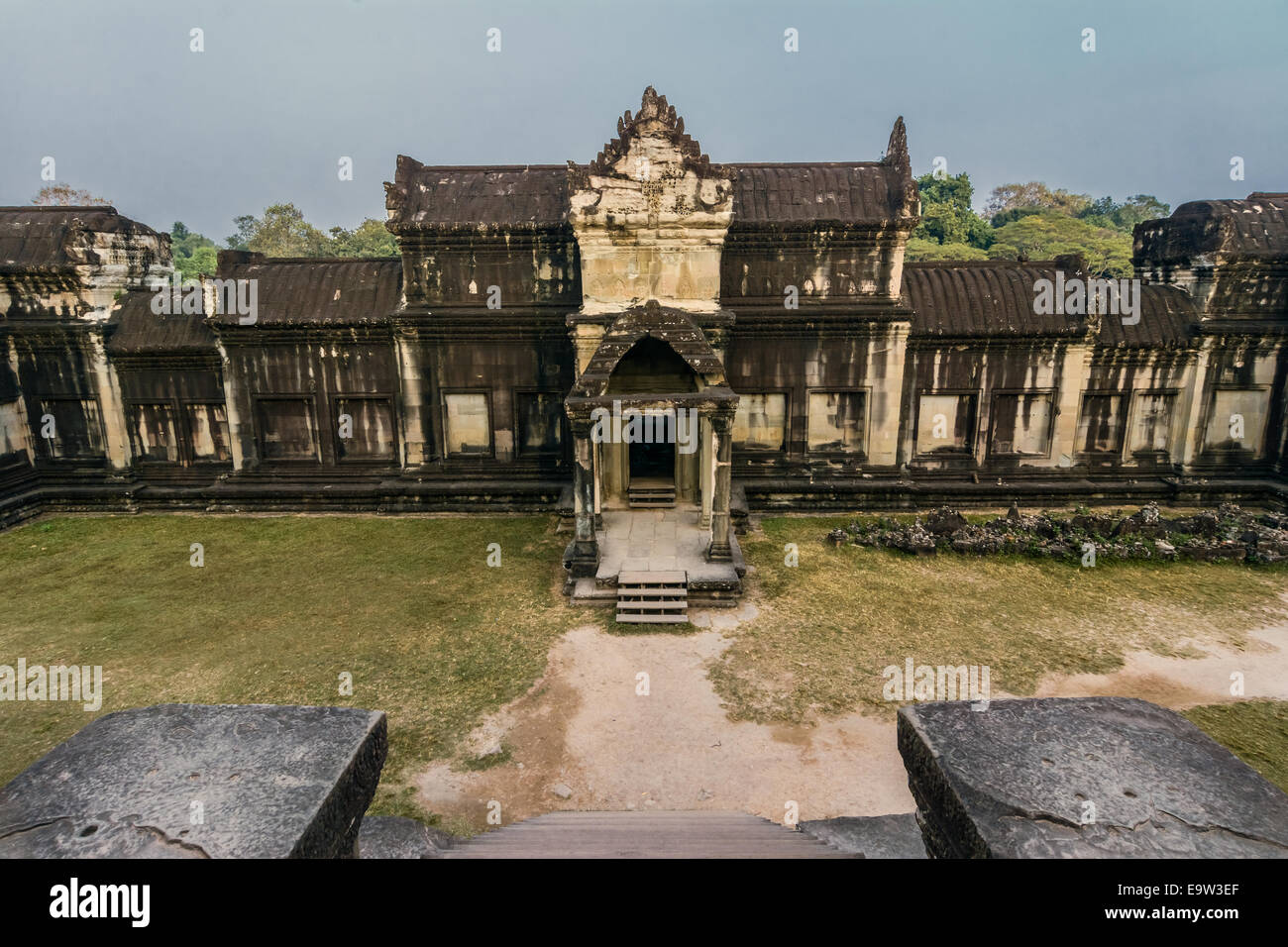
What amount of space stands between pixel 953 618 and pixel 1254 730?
4.41 m

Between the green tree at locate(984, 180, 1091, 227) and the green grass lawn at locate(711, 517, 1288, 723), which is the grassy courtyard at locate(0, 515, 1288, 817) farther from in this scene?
the green tree at locate(984, 180, 1091, 227)

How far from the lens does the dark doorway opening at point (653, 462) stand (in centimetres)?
1910

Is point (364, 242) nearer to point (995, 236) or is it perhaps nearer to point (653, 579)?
point (995, 236)

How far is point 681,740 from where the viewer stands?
9680 millimetres

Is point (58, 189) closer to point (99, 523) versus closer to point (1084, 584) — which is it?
point (99, 523)

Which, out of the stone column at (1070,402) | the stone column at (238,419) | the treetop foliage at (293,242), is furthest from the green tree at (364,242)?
the stone column at (1070,402)

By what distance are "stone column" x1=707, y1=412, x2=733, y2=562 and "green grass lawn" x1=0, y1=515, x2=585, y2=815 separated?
3.18 metres

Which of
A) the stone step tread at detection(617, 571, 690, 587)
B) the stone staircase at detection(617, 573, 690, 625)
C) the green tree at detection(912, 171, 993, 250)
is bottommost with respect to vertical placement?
the stone staircase at detection(617, 573, 690, 625)

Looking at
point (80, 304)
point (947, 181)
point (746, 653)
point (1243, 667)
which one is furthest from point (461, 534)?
point (947, 181)

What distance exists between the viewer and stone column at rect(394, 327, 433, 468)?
19359mm

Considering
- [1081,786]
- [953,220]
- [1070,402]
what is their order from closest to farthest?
[1081,786], [1070,402], [953,220]

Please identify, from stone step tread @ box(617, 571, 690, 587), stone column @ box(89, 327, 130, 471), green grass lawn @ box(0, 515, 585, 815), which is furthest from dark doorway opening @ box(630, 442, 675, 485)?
stone column @ box(89, 327, 130, 471)

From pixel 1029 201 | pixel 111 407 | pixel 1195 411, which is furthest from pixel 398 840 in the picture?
pixel 1029 201

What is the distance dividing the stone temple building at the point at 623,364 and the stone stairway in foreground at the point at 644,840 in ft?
40.1
